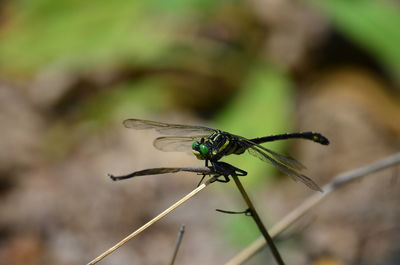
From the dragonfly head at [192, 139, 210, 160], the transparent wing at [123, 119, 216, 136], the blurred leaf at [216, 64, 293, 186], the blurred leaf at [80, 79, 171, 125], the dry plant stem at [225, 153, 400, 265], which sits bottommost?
the blurred leaf at [80, 79, 171, 125]

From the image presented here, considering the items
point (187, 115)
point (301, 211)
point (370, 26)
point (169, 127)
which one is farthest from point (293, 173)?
point (370, 26)

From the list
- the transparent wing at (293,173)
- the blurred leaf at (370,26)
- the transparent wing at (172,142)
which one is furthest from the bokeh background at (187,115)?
the transparent wing at (293,173)

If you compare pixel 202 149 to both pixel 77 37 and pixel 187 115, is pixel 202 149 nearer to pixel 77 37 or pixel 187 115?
pixel 187 115

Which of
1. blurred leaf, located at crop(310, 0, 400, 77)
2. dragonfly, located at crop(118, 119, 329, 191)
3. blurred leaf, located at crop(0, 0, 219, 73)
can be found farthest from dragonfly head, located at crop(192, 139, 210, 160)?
blurred leaf, located at crop(310, 0, 400, 77)

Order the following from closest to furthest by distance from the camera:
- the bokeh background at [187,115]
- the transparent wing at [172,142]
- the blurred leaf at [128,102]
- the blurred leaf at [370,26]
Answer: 1. the transparent wing at [172,142]
2. the bokeh background at [187,115]
3. the blurred leaf at [370,26]
4. the blurred leaf at [128,102]

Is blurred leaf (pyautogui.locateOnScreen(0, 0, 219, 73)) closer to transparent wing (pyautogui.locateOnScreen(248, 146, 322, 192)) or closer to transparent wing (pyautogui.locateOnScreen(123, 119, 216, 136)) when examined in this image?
transparent wing (pyautogui.locateOnScreen(123, 119, 216, 136))

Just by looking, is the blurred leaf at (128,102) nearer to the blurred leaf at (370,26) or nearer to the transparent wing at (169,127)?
the blurred leaf at (370,26)

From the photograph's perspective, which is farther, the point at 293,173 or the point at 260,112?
the point at 260,112

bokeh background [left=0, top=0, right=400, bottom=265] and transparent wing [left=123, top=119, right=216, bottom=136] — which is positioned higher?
transparent wing [left=123, top=119, right=216, bottom=136]
